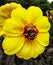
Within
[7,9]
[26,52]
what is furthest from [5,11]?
[26,52]

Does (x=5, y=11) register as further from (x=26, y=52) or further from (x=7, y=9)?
(x=26, y=52)

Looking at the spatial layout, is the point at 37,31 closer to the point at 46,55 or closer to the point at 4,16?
the point at 4,16

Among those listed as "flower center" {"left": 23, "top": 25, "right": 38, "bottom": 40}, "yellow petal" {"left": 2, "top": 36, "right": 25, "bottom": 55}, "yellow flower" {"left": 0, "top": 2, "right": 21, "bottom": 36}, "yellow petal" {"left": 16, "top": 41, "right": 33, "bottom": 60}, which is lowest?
"yellow petal" {"left": 16, "top": 41, "right": 33, "bottom": 60}

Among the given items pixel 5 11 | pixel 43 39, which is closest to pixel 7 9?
pixel 5 11

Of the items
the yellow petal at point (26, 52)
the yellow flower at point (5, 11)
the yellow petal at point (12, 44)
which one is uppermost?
the yellow flower at point (5, 11)

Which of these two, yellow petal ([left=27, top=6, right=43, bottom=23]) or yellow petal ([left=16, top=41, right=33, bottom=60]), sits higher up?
yellow petal ([left=27, top=6, right=43, bottom=23])
